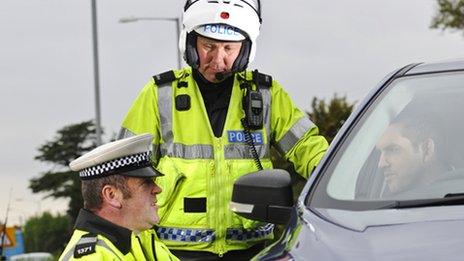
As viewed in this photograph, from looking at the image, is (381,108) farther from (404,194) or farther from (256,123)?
(256,123)

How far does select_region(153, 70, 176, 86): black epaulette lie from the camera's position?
599cm

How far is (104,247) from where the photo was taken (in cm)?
480

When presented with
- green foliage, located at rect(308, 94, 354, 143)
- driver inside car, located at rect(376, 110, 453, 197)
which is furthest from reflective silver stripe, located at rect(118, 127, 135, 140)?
green foliage, located at rect(308, 94, 354, 143)

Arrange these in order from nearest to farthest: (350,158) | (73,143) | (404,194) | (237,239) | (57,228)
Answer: (404,194) < (350,158) < (237,239) < (73,143) < (57,228)

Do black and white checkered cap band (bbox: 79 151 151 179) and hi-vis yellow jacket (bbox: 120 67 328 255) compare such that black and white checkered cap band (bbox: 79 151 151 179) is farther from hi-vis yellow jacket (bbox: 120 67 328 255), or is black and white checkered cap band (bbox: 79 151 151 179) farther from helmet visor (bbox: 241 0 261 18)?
helmet visor (bbox: 241 0 261 18)

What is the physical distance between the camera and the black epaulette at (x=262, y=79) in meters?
6.00

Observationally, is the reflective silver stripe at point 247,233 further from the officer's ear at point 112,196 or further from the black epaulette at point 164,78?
the officer's ear at point 112,196

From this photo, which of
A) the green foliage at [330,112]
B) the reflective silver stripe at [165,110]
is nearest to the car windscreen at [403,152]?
the reflective silver stripe at [165,110]

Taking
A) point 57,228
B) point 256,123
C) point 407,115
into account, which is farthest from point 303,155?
point 57,228

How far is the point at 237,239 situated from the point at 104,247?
1.11 metres

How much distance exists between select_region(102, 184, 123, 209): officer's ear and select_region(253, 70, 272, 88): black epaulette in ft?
4.03

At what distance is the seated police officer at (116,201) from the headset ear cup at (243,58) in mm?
818

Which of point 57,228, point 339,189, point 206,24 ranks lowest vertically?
point 57,228

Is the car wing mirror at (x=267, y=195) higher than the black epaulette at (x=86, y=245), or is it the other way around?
the car wing mirror at (x=267, y=195)
